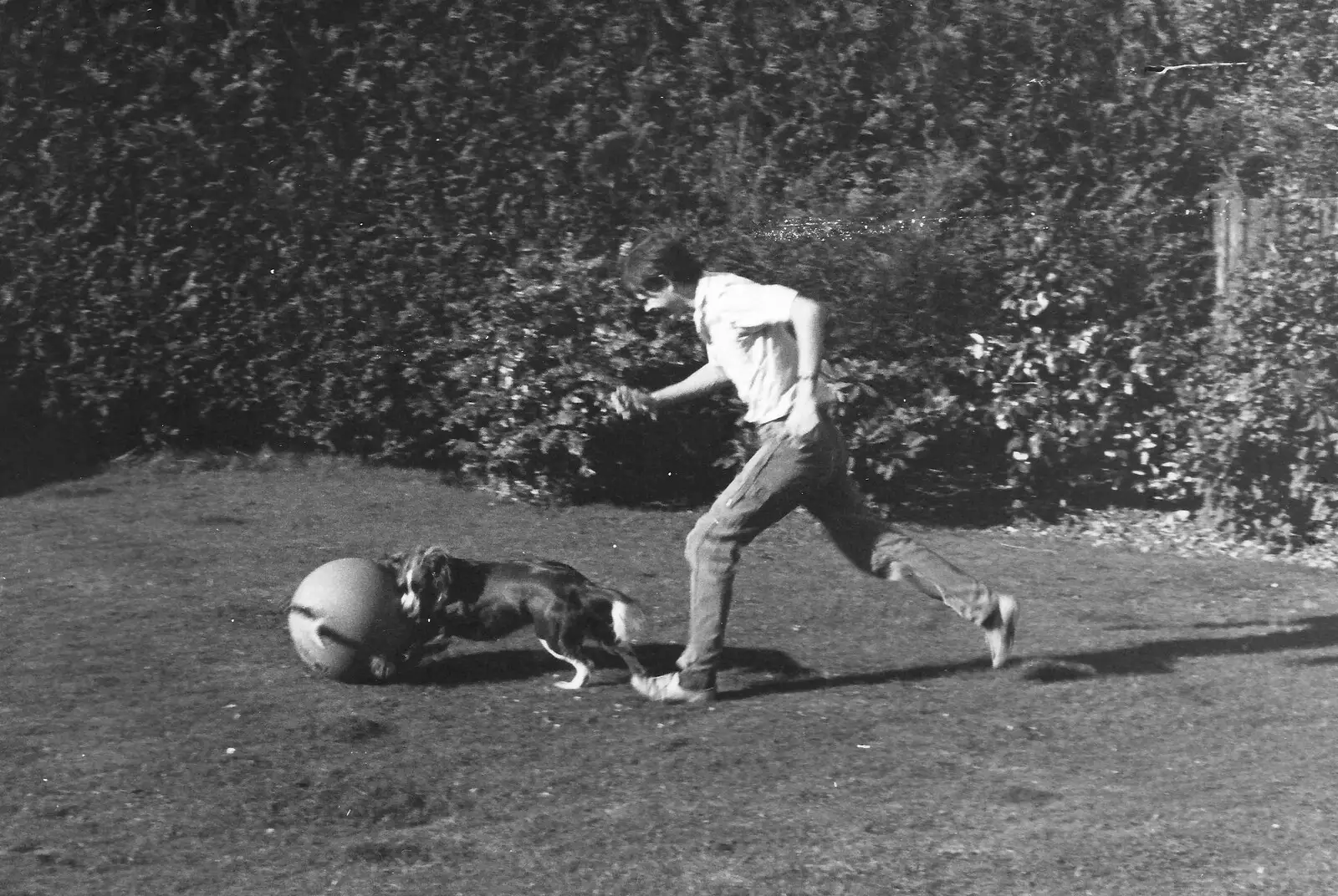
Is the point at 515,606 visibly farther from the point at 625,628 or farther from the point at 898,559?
the point at 898,559

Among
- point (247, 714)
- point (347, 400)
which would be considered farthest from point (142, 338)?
point (247, 714)

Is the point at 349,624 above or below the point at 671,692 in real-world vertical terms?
above

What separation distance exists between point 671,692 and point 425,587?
1.03 m

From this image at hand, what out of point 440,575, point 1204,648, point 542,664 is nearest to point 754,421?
point 440,575

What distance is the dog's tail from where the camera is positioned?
6.08 m

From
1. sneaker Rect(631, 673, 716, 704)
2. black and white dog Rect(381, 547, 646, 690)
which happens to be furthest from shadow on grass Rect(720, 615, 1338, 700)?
black and white dog Rect(381, 547, 646, 690)

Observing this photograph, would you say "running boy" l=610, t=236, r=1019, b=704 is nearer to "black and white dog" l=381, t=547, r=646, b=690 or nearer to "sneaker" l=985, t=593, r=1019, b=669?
"sneaker" l=985, t=593, r=1019, b=669

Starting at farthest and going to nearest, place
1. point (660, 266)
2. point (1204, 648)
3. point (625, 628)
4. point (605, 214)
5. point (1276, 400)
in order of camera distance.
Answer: point (605, 214)
point (1276, 400)
point (1204, 648)
point (625, 628)
point (660, 266)

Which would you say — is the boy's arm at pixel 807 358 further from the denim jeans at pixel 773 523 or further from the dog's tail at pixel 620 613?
the dog's tail at pixel 620 613

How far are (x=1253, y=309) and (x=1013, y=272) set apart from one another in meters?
1.28

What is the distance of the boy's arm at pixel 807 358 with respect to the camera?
5.57m

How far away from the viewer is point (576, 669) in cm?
629

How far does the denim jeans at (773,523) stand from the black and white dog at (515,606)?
31cm

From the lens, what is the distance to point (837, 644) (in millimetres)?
6980
